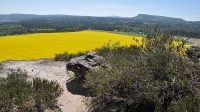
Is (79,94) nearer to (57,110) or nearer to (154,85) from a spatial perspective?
(57,110)

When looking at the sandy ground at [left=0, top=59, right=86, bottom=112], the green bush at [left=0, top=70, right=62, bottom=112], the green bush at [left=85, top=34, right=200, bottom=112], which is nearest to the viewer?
the green bush at [left=85, top=34, right=200, bottom=112]

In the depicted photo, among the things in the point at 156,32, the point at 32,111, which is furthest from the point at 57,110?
the point at 156,32

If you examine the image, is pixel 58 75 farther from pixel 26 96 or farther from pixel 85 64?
pixel 26 96

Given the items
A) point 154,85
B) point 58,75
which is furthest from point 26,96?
point 58,75

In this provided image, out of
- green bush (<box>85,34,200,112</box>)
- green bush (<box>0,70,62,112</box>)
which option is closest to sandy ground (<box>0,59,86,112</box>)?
green bush (<box>0,70,62,112</box>)

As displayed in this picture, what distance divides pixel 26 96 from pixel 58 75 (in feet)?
20.3

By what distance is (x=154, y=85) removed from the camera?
8.70 meters

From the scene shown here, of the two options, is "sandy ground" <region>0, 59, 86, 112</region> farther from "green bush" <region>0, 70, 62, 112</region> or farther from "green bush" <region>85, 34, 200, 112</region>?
"green bush" <region>85, 34, 200, 112</region>

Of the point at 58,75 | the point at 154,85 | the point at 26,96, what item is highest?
the point at 154,85

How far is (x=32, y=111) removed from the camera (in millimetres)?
9203

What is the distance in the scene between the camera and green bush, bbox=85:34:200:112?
800 centimetres

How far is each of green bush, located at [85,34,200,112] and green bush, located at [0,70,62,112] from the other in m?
1.46

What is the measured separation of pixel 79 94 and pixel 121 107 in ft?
13.7

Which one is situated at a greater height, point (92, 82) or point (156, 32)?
point (156, 32)
